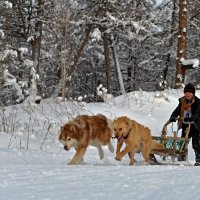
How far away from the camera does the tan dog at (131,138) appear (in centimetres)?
780

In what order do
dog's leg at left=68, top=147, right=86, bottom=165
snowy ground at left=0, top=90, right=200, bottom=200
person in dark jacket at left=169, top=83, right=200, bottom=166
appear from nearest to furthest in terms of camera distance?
snowy ground at left=0, top=90, right=200, bottom=200 < dog's leg at left=68, top=147, right=86, bottom=165 < person in dark jacket at left=169, top=83, right=200, bottom=166

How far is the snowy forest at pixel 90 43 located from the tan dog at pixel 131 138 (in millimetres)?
7430

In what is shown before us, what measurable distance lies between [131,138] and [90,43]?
17597mm

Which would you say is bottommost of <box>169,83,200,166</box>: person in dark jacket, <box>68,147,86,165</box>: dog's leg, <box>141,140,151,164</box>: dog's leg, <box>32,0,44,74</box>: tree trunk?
<box>68,147,86,165</box>: dog's leg

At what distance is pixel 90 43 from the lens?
82.3ft

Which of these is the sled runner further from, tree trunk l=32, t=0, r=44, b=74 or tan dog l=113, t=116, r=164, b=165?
tree trunk l=32, t=0, r=44, b=74

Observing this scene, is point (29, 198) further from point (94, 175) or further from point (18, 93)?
point (18, 93)

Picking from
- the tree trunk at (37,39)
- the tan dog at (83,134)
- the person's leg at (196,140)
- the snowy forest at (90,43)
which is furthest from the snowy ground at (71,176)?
the tree trunk at (37,39)

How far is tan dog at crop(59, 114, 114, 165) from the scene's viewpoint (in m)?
8.21

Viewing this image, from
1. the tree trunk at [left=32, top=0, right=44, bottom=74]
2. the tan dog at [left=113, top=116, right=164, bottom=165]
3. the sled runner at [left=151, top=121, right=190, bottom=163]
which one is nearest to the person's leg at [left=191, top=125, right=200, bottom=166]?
the sled runner at [left=151, top=121, right=190, bottom=163]

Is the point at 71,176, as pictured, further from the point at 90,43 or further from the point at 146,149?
the point at 90,43

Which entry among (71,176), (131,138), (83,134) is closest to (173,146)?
(131,138)

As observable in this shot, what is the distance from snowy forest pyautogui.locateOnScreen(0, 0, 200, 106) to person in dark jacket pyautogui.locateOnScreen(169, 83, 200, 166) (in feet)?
23.6

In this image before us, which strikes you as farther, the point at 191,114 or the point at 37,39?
the point at 37,39
